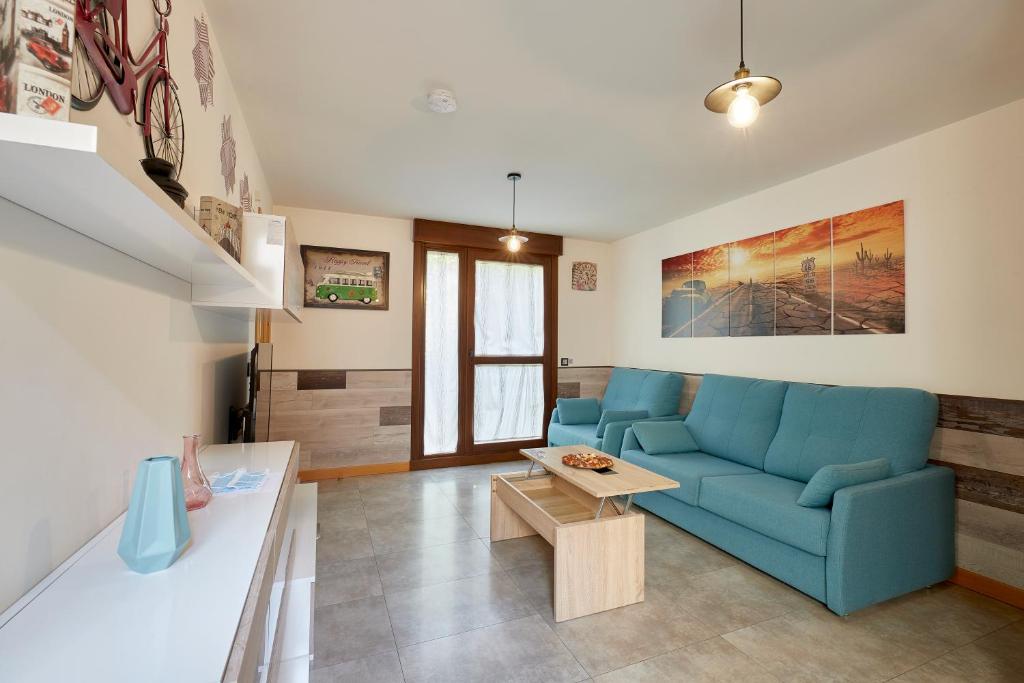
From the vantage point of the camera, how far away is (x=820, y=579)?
220cm

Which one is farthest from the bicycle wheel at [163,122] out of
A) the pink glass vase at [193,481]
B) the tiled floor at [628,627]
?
the tiled floor at [628,627]

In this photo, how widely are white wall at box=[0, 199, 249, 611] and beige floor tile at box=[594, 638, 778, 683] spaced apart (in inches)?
70.7

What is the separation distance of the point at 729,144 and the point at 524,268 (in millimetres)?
2704

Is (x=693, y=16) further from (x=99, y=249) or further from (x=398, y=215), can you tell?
(x=398, y=215)

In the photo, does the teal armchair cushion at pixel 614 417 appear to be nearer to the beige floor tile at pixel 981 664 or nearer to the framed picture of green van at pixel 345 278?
the beige floor tile at pixel 981 664

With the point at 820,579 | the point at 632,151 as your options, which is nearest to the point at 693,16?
the point at 632,151

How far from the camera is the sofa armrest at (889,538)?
211cm

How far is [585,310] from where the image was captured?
548cm

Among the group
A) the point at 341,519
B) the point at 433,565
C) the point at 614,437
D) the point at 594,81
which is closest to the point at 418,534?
the point at 433,565

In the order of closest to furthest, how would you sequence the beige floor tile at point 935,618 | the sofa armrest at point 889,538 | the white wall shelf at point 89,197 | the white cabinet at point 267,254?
the white wall shelf at point 89,197 < the white cabinet at point 267,254 < the beige floor tile at point 935,618 < the sofa armrest at point 889,538

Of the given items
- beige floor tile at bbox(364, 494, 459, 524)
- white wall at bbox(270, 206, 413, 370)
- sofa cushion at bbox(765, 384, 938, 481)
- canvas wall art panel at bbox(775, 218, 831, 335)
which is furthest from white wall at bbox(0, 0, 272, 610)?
canvas wall art panel at bbox(775, 218, 831, 335)

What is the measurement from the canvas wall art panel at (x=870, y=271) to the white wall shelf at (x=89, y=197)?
3595 millimetres

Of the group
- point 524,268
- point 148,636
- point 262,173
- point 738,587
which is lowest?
point 738,587

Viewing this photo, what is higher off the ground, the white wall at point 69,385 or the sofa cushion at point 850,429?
the white wall at point 69,385
